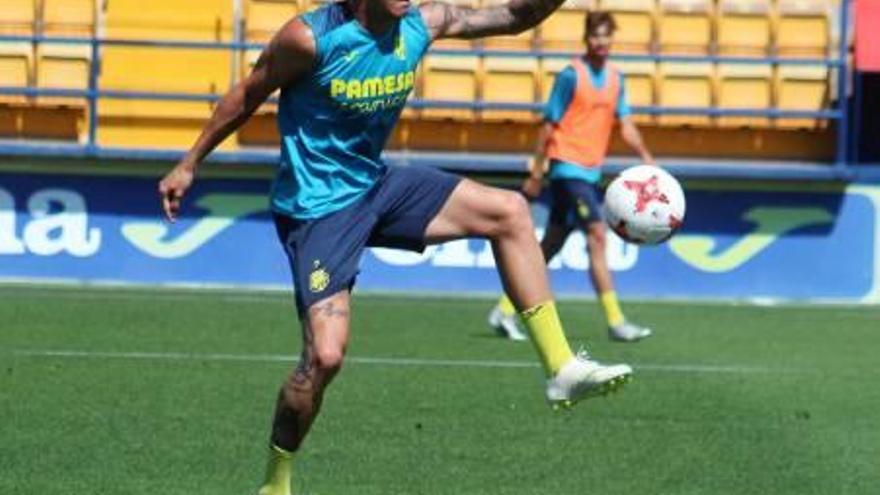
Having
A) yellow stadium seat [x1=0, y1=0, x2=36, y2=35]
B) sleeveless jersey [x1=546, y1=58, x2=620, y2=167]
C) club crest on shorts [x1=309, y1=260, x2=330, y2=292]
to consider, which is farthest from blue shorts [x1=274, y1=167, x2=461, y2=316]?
yellow stadium seat [x1=0, y1=0, x2=36, y2=35]

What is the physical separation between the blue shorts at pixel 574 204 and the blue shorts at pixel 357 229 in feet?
A: 21.2

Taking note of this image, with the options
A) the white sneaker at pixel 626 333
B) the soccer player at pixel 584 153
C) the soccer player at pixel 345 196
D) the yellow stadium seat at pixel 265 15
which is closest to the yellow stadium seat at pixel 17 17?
the yellow stadium seat at pixel 265 15

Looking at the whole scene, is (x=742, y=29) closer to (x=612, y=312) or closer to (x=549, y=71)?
(x=549, y=71)

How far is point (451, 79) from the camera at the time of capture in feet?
61.4

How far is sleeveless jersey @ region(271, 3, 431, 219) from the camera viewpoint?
296 inches

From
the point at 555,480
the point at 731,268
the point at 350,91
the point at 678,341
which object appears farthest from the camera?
the point at 731,268

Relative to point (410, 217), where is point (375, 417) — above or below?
below

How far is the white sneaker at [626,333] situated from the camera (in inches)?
558

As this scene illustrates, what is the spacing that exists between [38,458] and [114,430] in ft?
2.79

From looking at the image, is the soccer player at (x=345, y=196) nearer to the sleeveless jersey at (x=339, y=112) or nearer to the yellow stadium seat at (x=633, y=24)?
the sleeveless jersey at (x=339, y=112)

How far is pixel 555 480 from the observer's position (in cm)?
825

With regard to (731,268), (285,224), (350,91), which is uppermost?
(350,91)

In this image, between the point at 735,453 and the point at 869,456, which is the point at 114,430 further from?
the point at 869,456

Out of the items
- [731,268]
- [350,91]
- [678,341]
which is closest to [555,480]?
[350,91]
